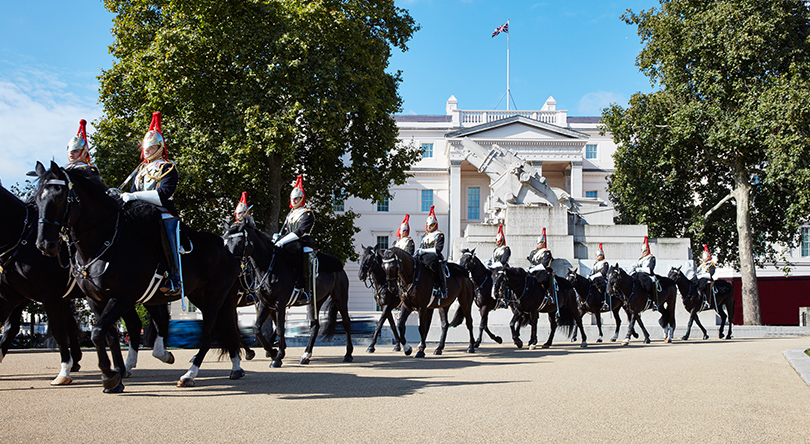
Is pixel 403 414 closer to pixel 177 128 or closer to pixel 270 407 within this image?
pixel 270 407

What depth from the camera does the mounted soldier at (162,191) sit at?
8016 mm

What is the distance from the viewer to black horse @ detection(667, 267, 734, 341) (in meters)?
23.3

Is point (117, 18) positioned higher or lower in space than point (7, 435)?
higher

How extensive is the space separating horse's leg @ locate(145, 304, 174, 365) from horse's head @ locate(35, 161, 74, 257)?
2729 mm

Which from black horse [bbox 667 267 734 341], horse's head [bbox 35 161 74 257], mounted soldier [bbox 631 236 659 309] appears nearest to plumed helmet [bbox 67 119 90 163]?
horse's head [bbox 35 161 74 257]

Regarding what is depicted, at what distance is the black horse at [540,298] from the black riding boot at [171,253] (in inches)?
411

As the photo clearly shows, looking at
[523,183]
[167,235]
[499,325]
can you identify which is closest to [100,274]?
[167,235]

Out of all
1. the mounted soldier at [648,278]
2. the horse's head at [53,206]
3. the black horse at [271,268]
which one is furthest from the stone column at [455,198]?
the horse's head at [53,206]

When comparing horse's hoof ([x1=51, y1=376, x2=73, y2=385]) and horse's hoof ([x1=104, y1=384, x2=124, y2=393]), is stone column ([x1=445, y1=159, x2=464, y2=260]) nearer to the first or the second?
horse's hoof ([x1=51, y1=376, x2=73, y2=385])

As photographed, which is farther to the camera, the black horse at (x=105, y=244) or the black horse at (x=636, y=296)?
the black horse at (x=636, y=296)

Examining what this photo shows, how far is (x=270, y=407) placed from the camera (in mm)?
6695

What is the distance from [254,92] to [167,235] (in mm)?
20646

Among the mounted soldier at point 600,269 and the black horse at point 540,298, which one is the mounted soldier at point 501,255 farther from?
the mounted soldier at point 600,269

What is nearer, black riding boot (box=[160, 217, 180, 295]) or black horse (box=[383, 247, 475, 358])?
black riding boot (box=[160, 217, 180, 295])
